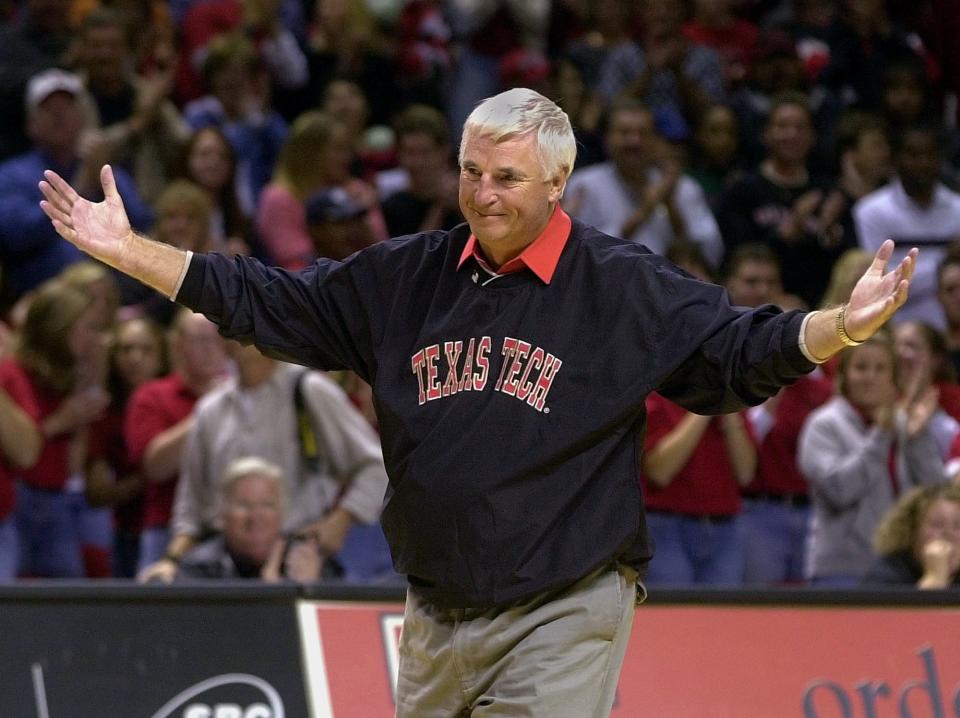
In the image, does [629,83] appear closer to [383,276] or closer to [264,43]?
[264,43]

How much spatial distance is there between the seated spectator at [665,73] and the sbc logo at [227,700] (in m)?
5.76

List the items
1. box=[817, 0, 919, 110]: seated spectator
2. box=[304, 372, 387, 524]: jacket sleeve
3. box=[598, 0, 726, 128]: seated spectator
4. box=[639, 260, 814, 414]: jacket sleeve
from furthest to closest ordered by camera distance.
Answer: box=[817, 0, 919, 110]: seated spectator → box=[598, 0, 726, 128]: seated spectator → box=[304, 372, 387, 524]: jacket sleeve → box=[639, 260, 814, 414]: jacket sleeve

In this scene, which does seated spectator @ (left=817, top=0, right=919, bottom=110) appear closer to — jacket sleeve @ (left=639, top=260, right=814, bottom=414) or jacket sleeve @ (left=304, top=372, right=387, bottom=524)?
jacket sleeve @ (left=304, top=372, right=387, bottom=524)

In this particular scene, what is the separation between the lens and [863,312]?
3.79 m

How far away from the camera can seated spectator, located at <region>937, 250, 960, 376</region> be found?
8602 millimetres

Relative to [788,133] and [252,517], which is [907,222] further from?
[252,517]

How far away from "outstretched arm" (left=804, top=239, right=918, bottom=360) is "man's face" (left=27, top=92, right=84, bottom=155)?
6.17 meters

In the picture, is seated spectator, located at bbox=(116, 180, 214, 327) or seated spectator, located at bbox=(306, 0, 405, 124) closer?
seated spectator, located at bbox=(116, 180, 214, 327)

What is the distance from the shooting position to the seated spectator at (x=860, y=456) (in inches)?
295

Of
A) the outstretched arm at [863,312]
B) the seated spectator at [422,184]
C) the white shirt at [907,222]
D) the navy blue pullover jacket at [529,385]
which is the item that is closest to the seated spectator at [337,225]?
the seated spectator at [422,184]

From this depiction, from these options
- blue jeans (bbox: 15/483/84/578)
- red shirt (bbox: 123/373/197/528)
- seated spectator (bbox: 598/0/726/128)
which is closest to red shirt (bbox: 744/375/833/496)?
red shirt (bbox: 123/373/197/528)

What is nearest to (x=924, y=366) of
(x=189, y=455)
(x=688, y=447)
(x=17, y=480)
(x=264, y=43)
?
(x=688, y=447)

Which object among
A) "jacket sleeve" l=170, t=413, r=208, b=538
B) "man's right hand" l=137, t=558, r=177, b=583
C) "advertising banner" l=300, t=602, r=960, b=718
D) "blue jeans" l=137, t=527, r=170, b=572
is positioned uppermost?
"jacket sleeve" l=170, t=413, r=208, b=538

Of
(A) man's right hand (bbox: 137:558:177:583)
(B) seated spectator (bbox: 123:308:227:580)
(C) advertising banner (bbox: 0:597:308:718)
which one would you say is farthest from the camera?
(B) seated spectator (bbox: 123:308:227:580)
